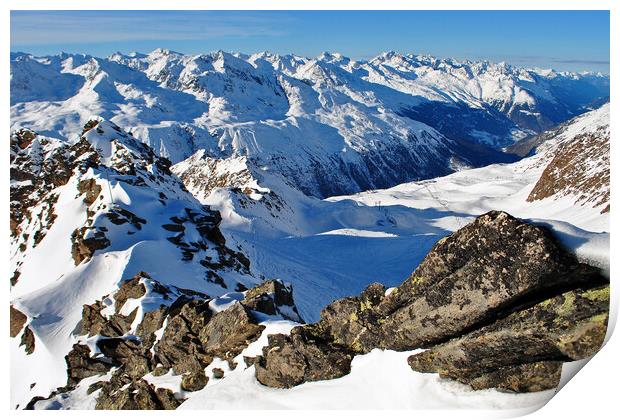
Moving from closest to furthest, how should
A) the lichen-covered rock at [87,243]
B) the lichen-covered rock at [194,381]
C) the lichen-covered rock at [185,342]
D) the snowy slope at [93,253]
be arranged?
1. the lichen-covered rock at [194,381]
2. the lichen-covered rock at [185,342]
3. the snowy slope at [93,253]
4. the lichen-covered rock at [87,243]

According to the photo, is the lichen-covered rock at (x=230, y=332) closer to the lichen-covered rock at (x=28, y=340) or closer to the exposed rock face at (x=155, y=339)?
the exposed rock face at (x=155, y=339)

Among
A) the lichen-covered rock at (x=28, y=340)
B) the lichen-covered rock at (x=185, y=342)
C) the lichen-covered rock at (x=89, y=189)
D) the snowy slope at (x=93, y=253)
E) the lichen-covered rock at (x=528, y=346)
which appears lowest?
the lichen-covered rock at (x=28, y=340)

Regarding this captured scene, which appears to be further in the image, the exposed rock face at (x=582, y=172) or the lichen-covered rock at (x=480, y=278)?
the exposed rock face at (x=582, y=172)

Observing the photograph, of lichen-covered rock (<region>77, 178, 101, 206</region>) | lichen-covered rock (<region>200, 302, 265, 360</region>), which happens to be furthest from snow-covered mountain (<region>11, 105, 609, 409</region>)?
lichen-covered rock (<region>77, 178, 101, 206</region>)

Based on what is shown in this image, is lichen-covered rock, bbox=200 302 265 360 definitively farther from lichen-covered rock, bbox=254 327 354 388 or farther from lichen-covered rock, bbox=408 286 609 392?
lichen-covered rock, bbox=408 286 609 392

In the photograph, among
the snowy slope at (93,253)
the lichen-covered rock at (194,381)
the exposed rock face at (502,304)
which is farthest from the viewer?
the snowy slope at (93,253)

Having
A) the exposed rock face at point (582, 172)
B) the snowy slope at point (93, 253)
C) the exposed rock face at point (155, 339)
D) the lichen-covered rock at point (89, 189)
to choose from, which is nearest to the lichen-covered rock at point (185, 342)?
the exposed rock face at point (155, 339)
